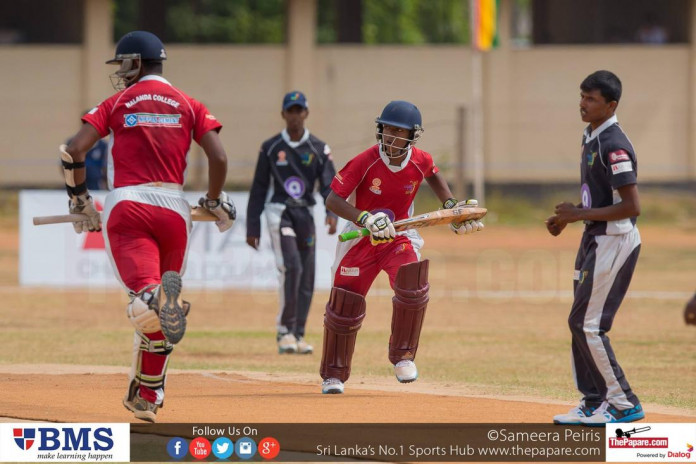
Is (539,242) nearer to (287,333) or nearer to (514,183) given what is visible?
(514,183)

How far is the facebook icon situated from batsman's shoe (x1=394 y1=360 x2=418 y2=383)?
2353 mm

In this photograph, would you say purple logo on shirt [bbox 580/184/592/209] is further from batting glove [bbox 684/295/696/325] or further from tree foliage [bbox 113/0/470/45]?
tree foliage [bbox 113/0/470/45]

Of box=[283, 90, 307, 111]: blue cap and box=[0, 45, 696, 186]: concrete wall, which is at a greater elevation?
box=[0, 45, 696, 186]: concrete wall

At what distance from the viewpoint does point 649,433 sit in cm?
717

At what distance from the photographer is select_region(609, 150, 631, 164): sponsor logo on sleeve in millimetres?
7578

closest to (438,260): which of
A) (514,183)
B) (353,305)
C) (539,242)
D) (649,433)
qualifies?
(539,242)

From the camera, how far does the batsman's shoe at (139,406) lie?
759cm

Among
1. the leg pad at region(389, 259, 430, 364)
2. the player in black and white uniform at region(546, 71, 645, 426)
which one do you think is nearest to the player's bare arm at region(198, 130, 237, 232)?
the leg pad at region(389, 259, 430, 364)

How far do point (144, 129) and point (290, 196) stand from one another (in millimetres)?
5117

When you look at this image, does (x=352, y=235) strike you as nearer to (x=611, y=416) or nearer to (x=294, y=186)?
(x=611, y=416)

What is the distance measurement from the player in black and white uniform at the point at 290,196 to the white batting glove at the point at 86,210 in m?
4.56

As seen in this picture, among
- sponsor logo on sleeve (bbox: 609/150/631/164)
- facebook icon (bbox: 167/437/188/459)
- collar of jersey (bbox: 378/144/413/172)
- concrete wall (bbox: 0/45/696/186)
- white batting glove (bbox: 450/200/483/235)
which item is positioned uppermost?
concrete wall (bbox: 0/45/696/186)

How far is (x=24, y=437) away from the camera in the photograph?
23.5 ft

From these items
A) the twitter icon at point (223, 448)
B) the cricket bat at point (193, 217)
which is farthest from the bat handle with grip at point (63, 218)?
the twitter icon at point (223, 448)
